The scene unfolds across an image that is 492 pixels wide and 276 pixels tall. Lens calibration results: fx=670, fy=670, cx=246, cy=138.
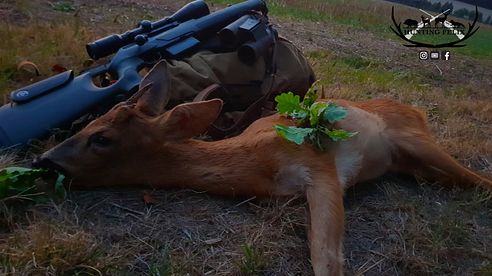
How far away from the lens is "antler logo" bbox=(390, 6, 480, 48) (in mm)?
12145

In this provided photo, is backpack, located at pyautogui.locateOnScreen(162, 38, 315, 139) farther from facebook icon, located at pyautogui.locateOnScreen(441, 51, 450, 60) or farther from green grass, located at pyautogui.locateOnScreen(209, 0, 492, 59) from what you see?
green grass, located at pyautogui.locateOnScreen(209, 0, 492, 59)

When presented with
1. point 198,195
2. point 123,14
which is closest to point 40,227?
point 198,195

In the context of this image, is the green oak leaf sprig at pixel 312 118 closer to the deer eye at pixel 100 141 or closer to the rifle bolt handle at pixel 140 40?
the deer eye at pixel 100 141

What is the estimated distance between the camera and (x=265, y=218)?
11.3 ft

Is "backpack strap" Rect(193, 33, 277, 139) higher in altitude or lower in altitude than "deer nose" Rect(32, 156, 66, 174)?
lower

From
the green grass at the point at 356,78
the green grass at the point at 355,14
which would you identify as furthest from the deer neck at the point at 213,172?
the green grass at the point at 355,14

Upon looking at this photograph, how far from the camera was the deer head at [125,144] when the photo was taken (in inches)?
137

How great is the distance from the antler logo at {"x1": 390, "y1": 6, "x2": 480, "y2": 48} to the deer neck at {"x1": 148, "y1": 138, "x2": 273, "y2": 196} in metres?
9.23

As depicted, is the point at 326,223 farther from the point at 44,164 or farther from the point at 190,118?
the point at 44,164

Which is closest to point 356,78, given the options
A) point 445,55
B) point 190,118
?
point 190,118

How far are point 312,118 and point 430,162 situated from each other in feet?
3.29

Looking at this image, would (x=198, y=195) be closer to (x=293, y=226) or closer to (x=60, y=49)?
(x=293, y=226)

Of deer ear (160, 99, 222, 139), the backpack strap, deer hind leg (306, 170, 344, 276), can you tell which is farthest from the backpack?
deer hind leg (306, 170, 344, 276)

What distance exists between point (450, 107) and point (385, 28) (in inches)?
369
